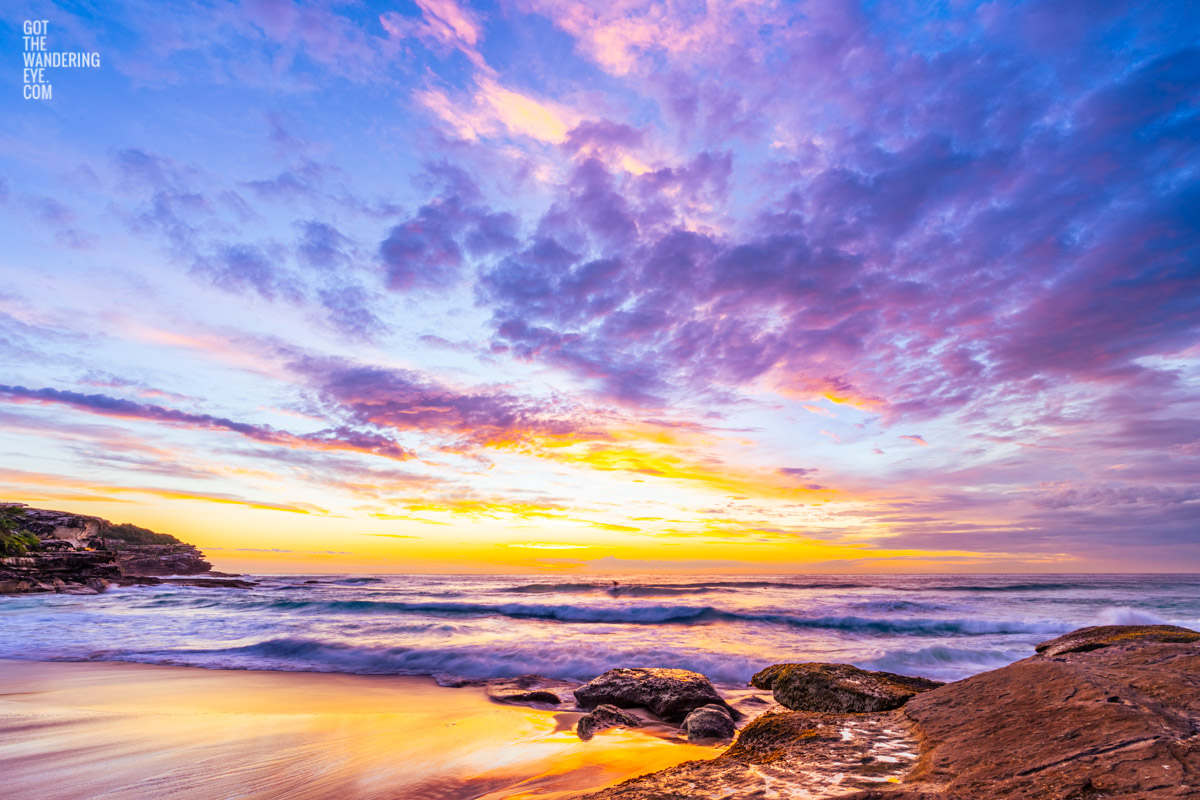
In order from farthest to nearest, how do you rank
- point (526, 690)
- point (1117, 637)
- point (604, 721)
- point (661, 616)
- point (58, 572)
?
point (58, 572)
point (661, 616)
point (526, 690)
point (604, 721)
point (1117, 637)

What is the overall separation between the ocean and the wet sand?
3.18 metres

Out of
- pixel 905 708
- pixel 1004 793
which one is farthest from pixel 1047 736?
pixel 905 708

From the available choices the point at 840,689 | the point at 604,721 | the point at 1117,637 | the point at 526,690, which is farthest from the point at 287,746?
the point at 1117,637

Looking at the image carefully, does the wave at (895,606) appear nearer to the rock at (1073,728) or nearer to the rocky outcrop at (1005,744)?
the rock at (1073,728)

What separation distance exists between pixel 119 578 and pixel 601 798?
4940 centimetres

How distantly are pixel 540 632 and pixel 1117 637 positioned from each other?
49.7 feet

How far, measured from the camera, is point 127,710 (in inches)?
284

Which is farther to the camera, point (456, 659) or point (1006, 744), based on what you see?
point (456, 659)

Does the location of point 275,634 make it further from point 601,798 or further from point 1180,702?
point 1180,702

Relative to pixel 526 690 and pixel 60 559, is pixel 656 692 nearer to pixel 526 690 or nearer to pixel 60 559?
pixel 526 690

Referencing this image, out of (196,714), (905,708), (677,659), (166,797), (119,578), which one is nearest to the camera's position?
(905,708)

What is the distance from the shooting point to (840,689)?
5438mm

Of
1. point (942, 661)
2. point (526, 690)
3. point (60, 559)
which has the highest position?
point (526, 690)

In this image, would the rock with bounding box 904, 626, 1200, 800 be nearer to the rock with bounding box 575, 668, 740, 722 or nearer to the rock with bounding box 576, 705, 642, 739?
the rock with bounding box 576, 705, 642, 739
